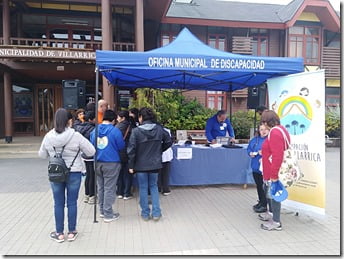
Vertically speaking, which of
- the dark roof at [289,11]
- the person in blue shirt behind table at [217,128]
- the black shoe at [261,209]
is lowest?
the black shoe at [261,209]

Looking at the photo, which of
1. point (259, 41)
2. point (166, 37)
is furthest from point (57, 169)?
point (259, 41)

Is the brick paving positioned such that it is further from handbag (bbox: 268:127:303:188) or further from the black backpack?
the black backpack

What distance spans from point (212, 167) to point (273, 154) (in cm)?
245

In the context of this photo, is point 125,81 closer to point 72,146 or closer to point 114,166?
point 114,166

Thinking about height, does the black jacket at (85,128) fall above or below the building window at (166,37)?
below

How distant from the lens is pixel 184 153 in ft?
18.3

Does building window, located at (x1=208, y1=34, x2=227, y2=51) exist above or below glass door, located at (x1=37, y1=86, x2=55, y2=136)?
above

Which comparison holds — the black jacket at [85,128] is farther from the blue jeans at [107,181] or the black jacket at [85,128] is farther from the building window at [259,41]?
the building window at [259,41]

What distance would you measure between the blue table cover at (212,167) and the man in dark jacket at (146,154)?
1660mm

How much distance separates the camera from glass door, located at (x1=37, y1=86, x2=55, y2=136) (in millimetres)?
14664

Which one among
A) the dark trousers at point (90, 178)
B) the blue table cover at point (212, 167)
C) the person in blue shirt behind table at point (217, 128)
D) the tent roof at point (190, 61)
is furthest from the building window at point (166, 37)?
the dark trousers at point (90, 178)

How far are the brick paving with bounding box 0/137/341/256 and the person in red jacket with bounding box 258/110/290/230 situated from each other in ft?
0.65

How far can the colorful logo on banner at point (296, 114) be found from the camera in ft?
13.0

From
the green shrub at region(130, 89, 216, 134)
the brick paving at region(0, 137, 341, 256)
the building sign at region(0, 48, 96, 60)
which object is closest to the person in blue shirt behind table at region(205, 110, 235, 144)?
the brick paving at region(0, 137, 341, 256)
